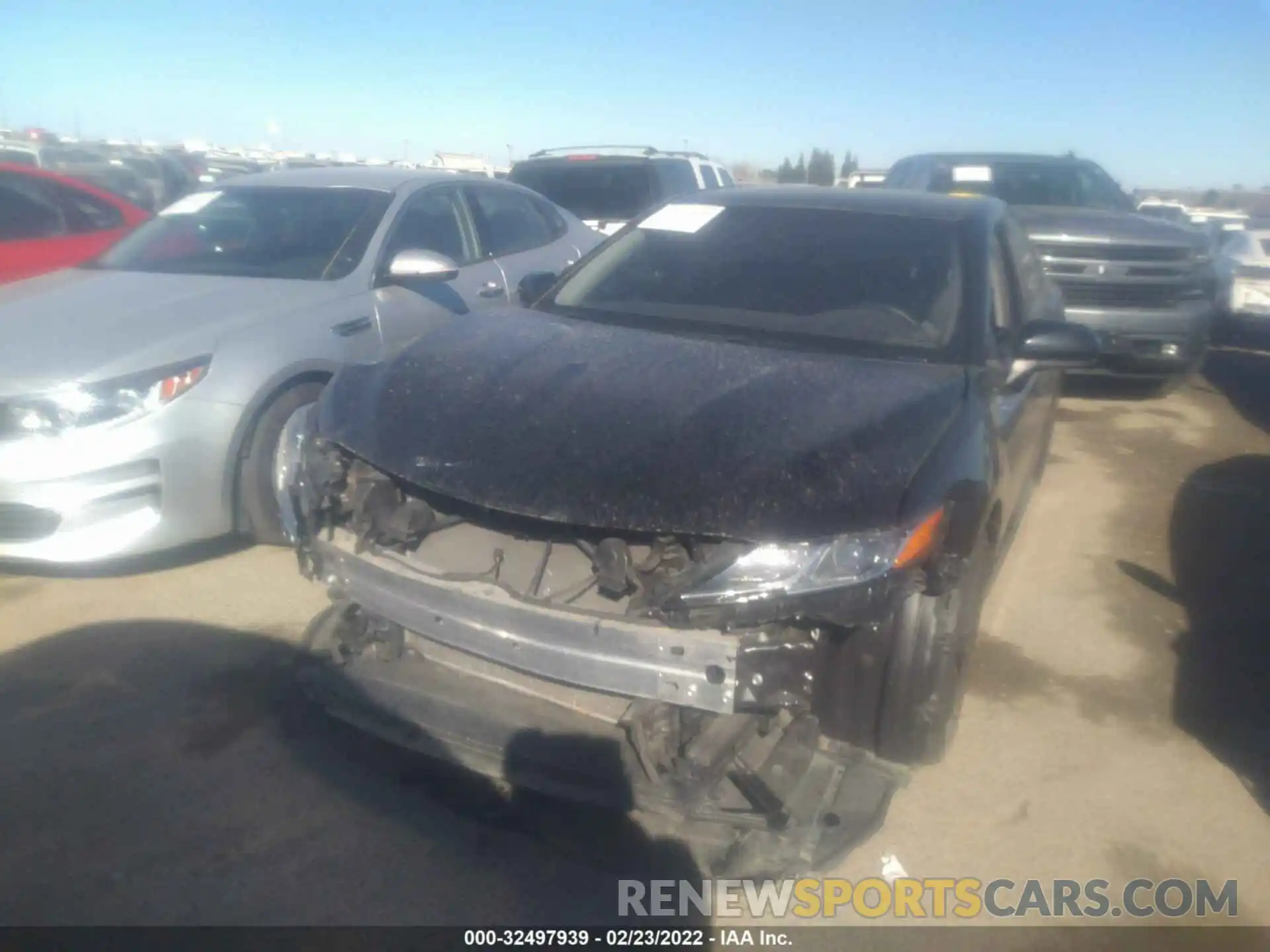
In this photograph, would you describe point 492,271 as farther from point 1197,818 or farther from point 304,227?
point 1197,818

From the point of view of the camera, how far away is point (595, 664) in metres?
2.43

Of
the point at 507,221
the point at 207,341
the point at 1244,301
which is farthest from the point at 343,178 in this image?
the point at 1244,301

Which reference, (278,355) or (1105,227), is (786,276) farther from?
(1105,227)

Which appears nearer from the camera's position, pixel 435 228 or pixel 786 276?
pixel 786 276

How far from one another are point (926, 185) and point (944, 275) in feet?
20.0

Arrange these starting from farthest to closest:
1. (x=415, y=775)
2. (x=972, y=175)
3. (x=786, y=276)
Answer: (x=972, y=175)
(x=786, y=276)
(x=415, y=775)

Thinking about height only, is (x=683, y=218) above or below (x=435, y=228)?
above

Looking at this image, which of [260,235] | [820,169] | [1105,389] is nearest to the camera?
[260,235]

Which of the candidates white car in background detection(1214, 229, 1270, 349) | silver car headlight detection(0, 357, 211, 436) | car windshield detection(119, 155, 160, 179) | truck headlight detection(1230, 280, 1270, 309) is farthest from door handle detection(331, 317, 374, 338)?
car windshield detection(119, 155, 160, 179)

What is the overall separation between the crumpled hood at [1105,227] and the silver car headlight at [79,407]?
5.99 metres

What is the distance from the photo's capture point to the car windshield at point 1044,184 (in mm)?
8734

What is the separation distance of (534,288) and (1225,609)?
331 cm

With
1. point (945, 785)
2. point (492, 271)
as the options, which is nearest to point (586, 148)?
point (492, 271)

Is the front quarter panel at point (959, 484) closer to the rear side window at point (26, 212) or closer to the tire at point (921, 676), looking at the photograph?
the tire at point (921, 676)
